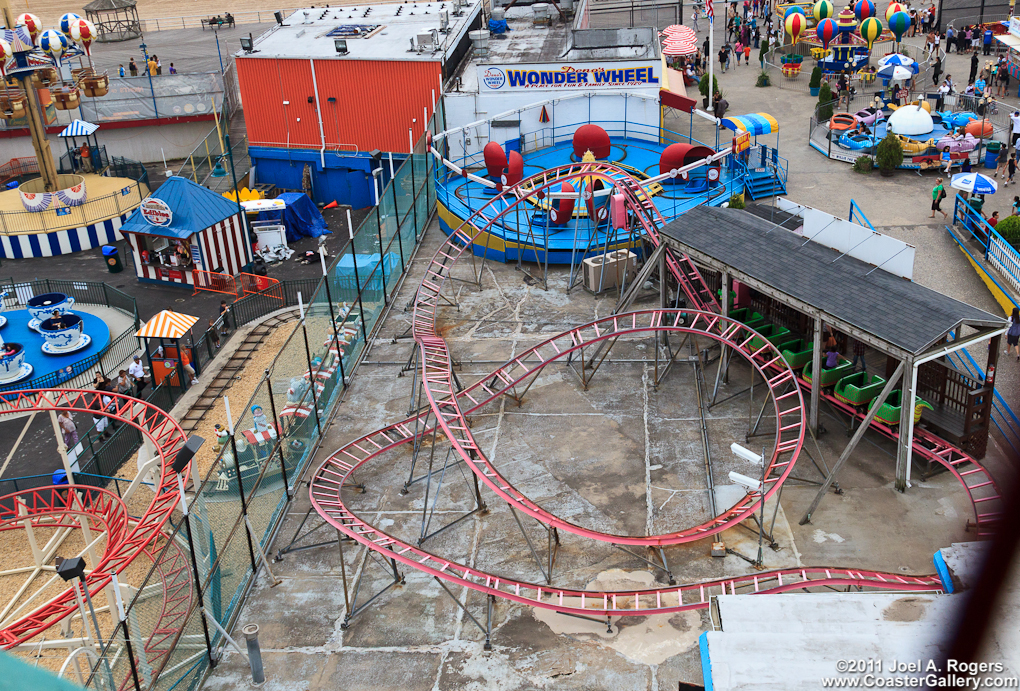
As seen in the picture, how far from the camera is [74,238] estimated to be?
4106 cm

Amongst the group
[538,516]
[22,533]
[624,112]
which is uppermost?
[624,112]

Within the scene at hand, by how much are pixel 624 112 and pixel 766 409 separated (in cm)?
1833

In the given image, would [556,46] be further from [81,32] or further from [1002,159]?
[81,32]

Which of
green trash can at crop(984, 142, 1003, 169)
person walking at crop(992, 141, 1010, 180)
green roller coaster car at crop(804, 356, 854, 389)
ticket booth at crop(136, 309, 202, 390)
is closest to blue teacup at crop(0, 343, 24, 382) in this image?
ticket booth at crop(136, 309, 202, 390)

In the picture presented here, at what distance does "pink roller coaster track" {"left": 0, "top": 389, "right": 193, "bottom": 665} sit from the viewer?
54.2 feet

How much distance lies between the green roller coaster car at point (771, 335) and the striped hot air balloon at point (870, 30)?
1224 inches

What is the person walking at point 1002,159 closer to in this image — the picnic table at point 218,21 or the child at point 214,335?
the child at point 214,335

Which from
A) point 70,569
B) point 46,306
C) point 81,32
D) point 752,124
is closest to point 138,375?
point 46,306

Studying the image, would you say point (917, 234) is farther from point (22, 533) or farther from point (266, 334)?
point (22, 533)

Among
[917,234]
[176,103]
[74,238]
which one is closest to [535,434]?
[917,234]

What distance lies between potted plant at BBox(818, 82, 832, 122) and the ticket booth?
27586mm

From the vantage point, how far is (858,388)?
1859cm

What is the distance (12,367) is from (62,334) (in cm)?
180

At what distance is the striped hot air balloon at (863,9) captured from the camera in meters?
49.9
